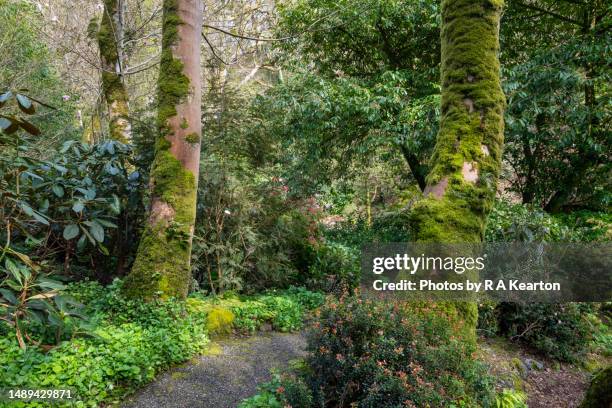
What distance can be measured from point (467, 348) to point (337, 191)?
375 inches

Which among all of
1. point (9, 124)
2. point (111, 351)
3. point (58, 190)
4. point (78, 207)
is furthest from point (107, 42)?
point (111, 351)

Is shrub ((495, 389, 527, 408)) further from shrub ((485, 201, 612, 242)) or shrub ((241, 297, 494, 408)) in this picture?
shrub ((485, 201, 612, 242))

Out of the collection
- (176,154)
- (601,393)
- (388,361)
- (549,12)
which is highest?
(549,12)

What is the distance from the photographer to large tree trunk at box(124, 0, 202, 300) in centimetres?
384

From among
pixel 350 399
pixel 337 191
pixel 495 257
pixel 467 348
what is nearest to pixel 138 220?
pixel 350 399

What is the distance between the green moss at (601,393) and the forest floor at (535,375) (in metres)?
0.81

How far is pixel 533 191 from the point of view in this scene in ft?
30.0

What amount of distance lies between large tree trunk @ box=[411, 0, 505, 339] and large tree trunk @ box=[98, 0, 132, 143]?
16.5 feet

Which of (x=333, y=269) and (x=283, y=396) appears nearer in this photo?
(x=283, y=396)

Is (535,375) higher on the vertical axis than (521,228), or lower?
lower

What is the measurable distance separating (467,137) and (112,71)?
18.6ft

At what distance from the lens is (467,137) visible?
333 centimetres

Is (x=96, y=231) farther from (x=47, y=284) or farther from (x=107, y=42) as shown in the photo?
(x=107, y=42)

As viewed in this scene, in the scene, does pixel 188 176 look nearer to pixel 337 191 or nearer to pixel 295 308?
pixel 295 308
